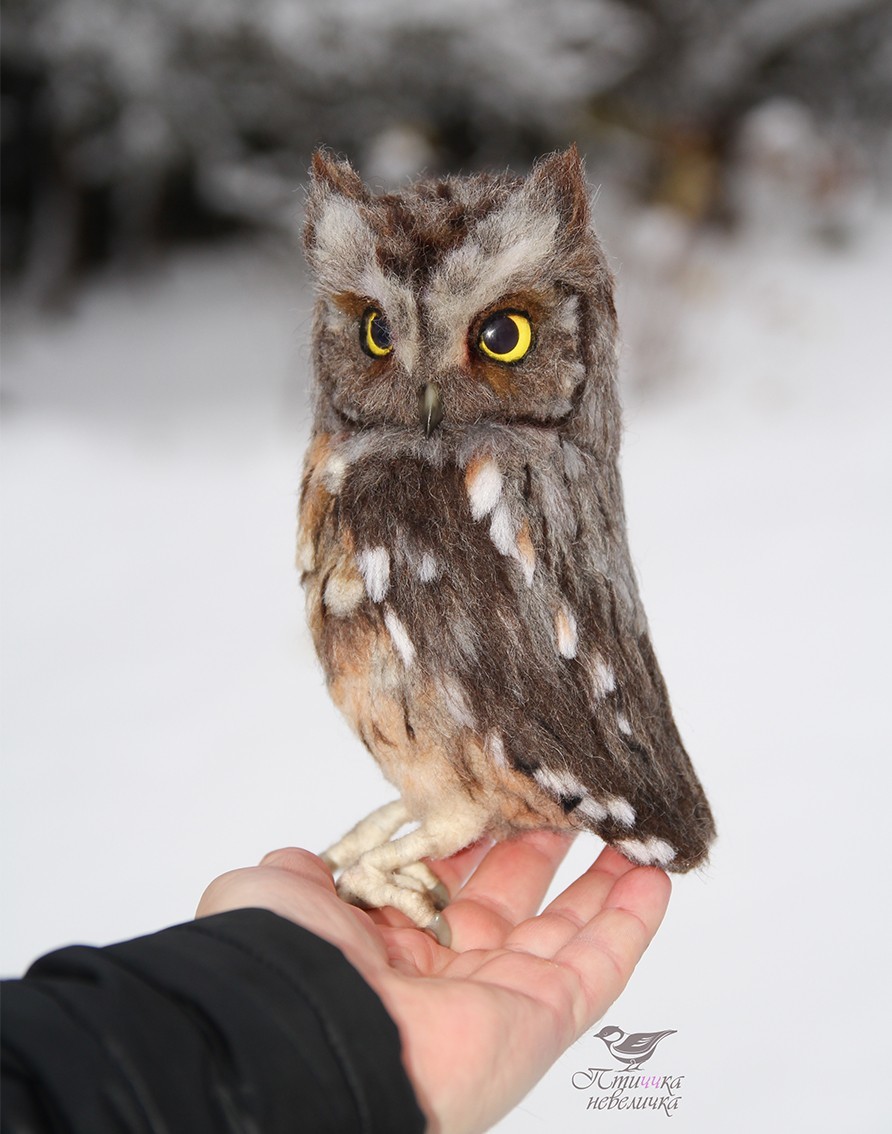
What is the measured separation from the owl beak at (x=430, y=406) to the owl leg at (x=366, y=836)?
41 cm

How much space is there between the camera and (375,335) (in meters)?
0.79

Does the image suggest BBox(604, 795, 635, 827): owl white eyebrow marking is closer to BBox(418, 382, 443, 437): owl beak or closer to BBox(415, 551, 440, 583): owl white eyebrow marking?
BBox(415, 551, 440, 583): owl white eyebrow marking

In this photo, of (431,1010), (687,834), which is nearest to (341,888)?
(431,1010)

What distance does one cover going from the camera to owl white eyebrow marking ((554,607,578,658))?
32.3 inches

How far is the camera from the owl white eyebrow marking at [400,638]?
2.71 feet

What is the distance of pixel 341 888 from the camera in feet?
2.99

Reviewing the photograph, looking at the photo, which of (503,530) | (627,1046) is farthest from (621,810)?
(627,1046)

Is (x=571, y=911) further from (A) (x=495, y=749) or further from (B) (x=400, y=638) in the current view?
(B) (x=400, y=638)

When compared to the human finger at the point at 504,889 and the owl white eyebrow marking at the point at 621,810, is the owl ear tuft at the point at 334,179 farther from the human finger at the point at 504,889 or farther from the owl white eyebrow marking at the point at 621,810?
the human finger at the point at 504,889

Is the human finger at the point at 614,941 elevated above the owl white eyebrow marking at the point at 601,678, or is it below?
below

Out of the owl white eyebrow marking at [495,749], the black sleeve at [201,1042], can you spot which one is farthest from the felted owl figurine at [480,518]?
the black sleeve at [201,1042]

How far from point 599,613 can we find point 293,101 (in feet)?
6.60

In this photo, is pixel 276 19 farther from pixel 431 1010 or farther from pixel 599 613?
pixel 431 1010

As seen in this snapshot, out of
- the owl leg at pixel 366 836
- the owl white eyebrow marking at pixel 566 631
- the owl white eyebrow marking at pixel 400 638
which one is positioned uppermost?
the owl white eyebrow marking at pixel 400 638
